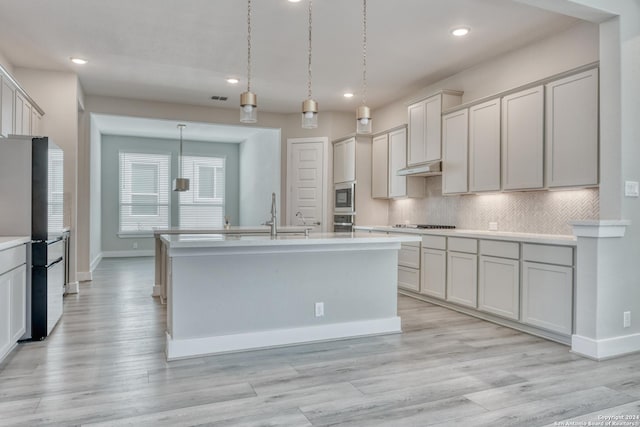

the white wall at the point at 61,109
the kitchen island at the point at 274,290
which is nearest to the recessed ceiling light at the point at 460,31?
the kitchen island at the point at 274,290

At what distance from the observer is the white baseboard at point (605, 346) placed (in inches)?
122

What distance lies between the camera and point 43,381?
2676mm

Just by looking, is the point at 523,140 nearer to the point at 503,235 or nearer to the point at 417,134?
the point at 503,235

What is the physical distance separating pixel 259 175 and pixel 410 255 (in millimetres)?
4664

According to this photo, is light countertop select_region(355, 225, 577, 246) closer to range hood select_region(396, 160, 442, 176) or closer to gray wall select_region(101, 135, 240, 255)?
range hood select_region(396, 160, 442, 176)

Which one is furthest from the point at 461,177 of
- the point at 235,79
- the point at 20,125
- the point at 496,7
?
the point at 20,125

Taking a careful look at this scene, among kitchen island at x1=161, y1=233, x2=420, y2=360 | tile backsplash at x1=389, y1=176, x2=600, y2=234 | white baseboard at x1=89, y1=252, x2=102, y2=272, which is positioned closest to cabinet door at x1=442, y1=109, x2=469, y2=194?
tile backsplash at x1=389, y1=176, x2=600, y2=234

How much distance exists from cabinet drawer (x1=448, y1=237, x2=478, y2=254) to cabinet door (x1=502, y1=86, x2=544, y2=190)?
627 millimetres

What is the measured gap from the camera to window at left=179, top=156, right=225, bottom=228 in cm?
1038

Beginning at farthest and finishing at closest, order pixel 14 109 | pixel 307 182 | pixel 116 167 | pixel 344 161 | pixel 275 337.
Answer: pixel 116 167, pixel 307 182, pixel 344 161, pixel 14 109, pixel 275 337

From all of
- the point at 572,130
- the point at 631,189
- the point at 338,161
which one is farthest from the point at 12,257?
the point at 338,161

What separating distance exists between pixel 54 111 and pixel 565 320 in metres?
5.96

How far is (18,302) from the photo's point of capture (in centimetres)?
330

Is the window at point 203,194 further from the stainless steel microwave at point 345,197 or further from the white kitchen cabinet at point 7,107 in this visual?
the white kitchen cabinet at point 7,107
